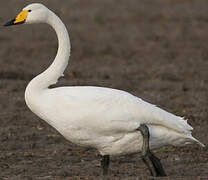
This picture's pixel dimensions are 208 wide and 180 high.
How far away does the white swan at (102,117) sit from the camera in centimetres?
600

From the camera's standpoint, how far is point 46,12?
21.5 feet

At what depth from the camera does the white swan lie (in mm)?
6004

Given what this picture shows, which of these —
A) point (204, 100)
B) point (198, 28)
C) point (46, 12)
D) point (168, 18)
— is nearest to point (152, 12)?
point (168, 18)

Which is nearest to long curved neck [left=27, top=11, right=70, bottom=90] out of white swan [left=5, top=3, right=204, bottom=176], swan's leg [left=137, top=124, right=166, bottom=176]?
white swan [left=5, top=3, right=204, bottom=176]

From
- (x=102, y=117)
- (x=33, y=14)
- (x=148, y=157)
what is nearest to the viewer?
(x=102, y=117)

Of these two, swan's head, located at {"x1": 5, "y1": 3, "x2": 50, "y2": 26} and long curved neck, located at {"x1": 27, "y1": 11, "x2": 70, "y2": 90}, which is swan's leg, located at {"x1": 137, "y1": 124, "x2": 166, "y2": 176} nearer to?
long curved neck, located at {"x1": 27, "y1": 11, "x2": 70, "y2": 90}

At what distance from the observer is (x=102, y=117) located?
19.7 ft

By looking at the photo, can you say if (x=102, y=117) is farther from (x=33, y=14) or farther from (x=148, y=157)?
(x=33, y=14)

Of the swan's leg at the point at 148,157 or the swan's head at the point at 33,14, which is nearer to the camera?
the swan's leg at the point at 148,157

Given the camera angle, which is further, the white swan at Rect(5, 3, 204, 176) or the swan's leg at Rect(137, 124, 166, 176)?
the swan's leg at Rect(137, 124, 166, 176)

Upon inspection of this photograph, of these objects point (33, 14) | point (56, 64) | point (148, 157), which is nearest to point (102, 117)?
point (148, 157)

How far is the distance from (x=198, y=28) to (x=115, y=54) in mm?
3735

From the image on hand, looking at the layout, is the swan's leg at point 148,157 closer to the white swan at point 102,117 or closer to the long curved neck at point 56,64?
the white swan at point 102,117

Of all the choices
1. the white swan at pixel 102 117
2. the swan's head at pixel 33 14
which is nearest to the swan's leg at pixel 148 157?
the white swan at pixel 102 117
